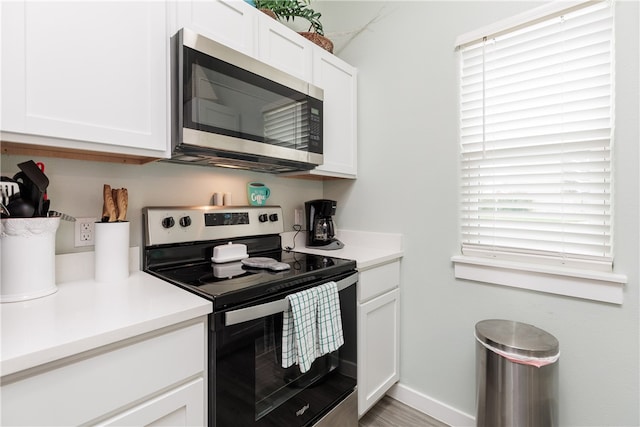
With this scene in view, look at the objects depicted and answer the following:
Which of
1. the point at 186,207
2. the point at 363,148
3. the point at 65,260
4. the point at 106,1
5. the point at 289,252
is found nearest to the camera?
the point at 106,1

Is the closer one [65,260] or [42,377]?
[42,377]

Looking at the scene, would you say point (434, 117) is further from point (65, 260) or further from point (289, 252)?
point (65, 260)

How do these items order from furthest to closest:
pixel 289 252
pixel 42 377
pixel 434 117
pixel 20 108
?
pixel 289 252 < pixel 434 117 < pixel 20 108 < pixel 42 377

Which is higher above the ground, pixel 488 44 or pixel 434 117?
pixel 488 44

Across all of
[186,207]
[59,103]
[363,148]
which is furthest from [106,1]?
[363,148]

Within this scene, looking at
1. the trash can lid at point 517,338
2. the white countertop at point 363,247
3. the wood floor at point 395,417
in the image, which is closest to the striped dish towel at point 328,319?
the white countertop at point 363,247

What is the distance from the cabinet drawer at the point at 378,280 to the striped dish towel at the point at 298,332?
44cm

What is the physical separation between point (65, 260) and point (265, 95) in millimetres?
1049

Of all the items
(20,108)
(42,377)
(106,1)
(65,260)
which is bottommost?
(42,377)

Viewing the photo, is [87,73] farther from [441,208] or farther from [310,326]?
[441,208]

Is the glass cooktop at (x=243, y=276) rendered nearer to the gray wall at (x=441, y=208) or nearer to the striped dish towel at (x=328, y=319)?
the striped dish towel at (x=328, y=319)

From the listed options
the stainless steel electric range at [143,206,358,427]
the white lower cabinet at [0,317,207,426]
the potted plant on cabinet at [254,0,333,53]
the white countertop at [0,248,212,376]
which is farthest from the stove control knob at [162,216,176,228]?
the potted plant on cabinet at [254,0,333,53]

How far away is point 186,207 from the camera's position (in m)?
1.46

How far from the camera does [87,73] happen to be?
95 cm
